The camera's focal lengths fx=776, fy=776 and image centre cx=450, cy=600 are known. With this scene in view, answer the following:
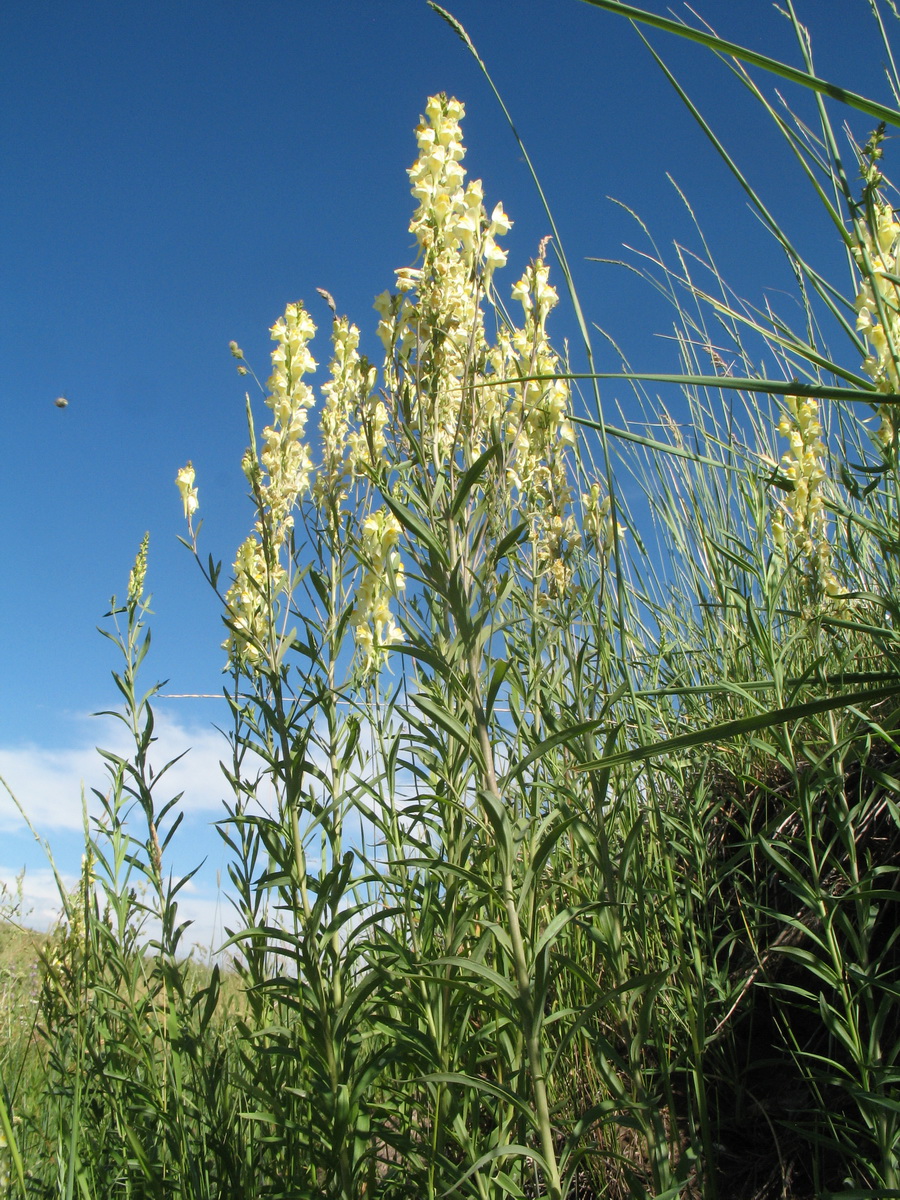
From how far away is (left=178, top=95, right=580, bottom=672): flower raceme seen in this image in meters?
1.89

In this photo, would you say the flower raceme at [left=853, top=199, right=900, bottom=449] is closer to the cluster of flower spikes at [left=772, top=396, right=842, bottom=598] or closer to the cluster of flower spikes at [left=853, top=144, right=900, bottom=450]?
the cluster of flower spikes at [left=853, top=144, right=900, bottom=450]

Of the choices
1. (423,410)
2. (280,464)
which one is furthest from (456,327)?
(280,464)

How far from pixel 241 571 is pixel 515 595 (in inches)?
53.4

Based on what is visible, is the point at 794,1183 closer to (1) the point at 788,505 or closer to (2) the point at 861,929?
(2) the point at 861,929

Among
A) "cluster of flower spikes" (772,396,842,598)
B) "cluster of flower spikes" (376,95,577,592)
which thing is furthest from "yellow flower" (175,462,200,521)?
"cluster of flower spikes" (772,396,842,598)

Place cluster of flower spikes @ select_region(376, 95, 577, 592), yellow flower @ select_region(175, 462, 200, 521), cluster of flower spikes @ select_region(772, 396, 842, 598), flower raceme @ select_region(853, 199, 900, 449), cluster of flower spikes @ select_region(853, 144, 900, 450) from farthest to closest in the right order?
yellow flower @ select_region(175, 462, 200, 521)
cluster of flower spikes @ select_region(772, 396, 842, 598)
cluster of flower spikes @ select_region(376, 95, 577, 592)
flower raceme @ select_region(853, 199, 900, 449)
cluster of flower spikes @ select_region(853, 144, 900, 450)

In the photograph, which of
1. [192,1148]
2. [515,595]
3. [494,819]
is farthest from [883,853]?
[192,1148]

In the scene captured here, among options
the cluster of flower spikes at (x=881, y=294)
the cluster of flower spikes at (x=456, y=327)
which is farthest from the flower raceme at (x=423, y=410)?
the cluster of flower spikes at (x=881, y=294)

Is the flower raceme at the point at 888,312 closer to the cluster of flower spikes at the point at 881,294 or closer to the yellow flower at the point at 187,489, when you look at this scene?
the cluster of flower spikes at the point at 881,294

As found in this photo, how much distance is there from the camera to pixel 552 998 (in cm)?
228

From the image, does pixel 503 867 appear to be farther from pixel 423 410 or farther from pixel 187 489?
pixel 187 489

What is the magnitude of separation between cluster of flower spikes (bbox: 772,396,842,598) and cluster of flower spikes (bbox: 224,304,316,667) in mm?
1541

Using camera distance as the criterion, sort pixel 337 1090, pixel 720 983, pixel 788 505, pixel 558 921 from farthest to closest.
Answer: pixel 788 505
pixel 720 983
pixel 337 1090
pixel 558 921

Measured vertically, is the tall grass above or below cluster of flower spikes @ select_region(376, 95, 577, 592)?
below
